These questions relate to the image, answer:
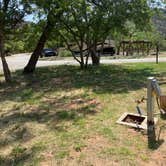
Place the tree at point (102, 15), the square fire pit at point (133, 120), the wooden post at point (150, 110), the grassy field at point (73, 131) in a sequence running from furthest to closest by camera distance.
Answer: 1. the tree at point (102, 15)
2. the square fire pit at point (133, 120)
3. the wooden post at point (150, 110)
4. the grassy field at point (73, 131)

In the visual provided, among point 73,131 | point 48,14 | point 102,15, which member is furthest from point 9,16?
point 73,131

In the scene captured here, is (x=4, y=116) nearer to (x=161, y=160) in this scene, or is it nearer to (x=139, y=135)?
(x=139, y=135)

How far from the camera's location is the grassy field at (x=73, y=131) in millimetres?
3354

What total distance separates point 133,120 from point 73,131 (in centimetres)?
112

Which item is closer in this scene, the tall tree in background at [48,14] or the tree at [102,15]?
the tall tree in background at [48,14]

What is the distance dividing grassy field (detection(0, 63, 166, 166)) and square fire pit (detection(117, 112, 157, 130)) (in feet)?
0.42

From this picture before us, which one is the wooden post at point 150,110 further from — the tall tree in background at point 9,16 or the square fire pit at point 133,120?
the tall tree in background at point 9,16

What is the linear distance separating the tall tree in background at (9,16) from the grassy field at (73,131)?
2.32 meters

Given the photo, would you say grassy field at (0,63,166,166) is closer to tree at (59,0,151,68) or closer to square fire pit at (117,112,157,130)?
square fire pit at (117,112,157,130)

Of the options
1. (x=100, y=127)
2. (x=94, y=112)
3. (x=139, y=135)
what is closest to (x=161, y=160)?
(x=139, y=135)

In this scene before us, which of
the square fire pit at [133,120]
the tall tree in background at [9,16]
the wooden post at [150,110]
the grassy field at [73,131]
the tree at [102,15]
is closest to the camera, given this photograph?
the grassy field at [73,131]

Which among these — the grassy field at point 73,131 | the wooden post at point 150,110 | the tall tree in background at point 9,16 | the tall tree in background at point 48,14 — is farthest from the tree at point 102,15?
the wooden post at point 150,110

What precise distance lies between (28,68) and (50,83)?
378cm

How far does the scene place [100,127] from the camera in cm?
432
